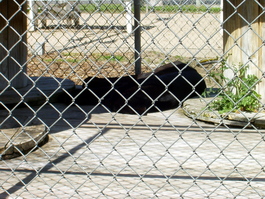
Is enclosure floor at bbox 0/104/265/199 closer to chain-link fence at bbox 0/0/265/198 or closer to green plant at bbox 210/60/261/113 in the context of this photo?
chain-link fence at bbox 0/0/265/198

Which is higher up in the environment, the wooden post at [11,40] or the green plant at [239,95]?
the wooden post at [11,40]

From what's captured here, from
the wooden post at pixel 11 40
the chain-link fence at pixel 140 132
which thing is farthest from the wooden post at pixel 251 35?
the wooden post at pixel 11 40

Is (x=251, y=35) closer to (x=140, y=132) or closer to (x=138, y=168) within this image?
(x=140, y=132)

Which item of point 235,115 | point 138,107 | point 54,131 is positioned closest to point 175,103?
point 138,107

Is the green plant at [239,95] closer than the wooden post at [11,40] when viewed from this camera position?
Yes

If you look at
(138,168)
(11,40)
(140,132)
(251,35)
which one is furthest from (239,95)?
(11,40)

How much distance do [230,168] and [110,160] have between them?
0.96 m

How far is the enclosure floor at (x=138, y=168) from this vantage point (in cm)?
293

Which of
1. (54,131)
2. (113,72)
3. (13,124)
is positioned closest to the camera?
(13,124)

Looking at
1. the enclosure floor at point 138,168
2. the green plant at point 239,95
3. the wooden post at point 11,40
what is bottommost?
the enclosure floor at point 138,168

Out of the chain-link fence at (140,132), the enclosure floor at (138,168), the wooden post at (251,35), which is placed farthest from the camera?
the wooden post at (251,35)

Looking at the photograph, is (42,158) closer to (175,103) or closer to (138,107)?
(138,107)

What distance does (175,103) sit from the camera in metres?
5.73

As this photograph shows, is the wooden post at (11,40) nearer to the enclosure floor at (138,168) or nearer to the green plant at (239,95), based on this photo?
the enclosure floor at (138,168)
